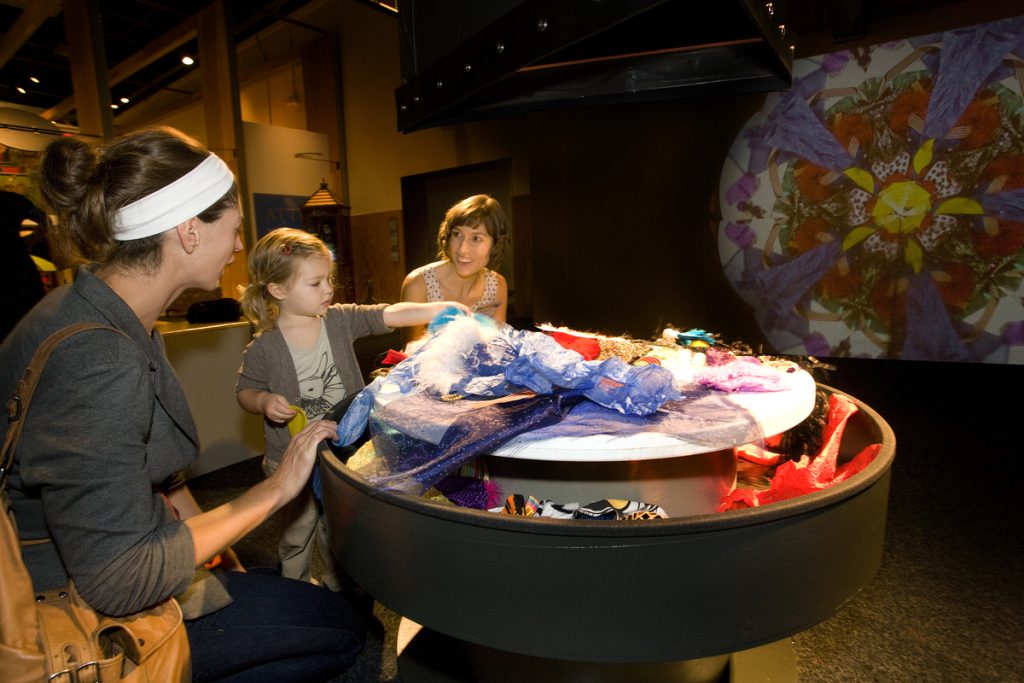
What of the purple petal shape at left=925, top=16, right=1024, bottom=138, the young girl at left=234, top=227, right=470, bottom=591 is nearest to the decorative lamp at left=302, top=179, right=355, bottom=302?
the young girl at left=234, top=227, right=470, bottom=591

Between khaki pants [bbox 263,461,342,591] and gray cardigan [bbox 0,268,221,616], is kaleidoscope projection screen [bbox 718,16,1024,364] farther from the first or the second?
gray cardigan [bbox 0,268,221,616]

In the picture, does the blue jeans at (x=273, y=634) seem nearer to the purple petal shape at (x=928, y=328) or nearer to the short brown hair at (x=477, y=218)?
the short brown hair at (x=477, y=218)

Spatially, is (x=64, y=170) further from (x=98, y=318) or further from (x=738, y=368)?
(x=738, y=368)

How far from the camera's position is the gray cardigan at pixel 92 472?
84 centimetres

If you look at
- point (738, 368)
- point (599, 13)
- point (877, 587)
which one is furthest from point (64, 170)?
point (877, 587)

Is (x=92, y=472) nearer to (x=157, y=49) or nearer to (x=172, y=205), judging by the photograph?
(x=172, y=205)

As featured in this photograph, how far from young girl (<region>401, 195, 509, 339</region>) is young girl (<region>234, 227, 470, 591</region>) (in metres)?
0.43

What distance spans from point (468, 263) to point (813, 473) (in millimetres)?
1485

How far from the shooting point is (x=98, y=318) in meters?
0.97

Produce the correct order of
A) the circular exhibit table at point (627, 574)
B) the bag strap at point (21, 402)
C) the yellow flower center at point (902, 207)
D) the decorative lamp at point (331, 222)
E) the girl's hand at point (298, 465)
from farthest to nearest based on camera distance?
the decorative lamp at point (331, 222), the yellow flower center at point (902, 207), the girl's hand at point (298, 465), the bag strap at point (21, 402), the circular exhibit table at point (627, 574)

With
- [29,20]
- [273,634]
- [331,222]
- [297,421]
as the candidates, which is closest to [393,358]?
[297,421]

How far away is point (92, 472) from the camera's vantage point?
0.83m

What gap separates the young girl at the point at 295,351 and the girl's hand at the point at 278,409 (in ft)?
0.18

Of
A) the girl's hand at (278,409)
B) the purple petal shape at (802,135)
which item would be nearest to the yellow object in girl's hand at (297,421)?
the girl's hand at (278,409)
